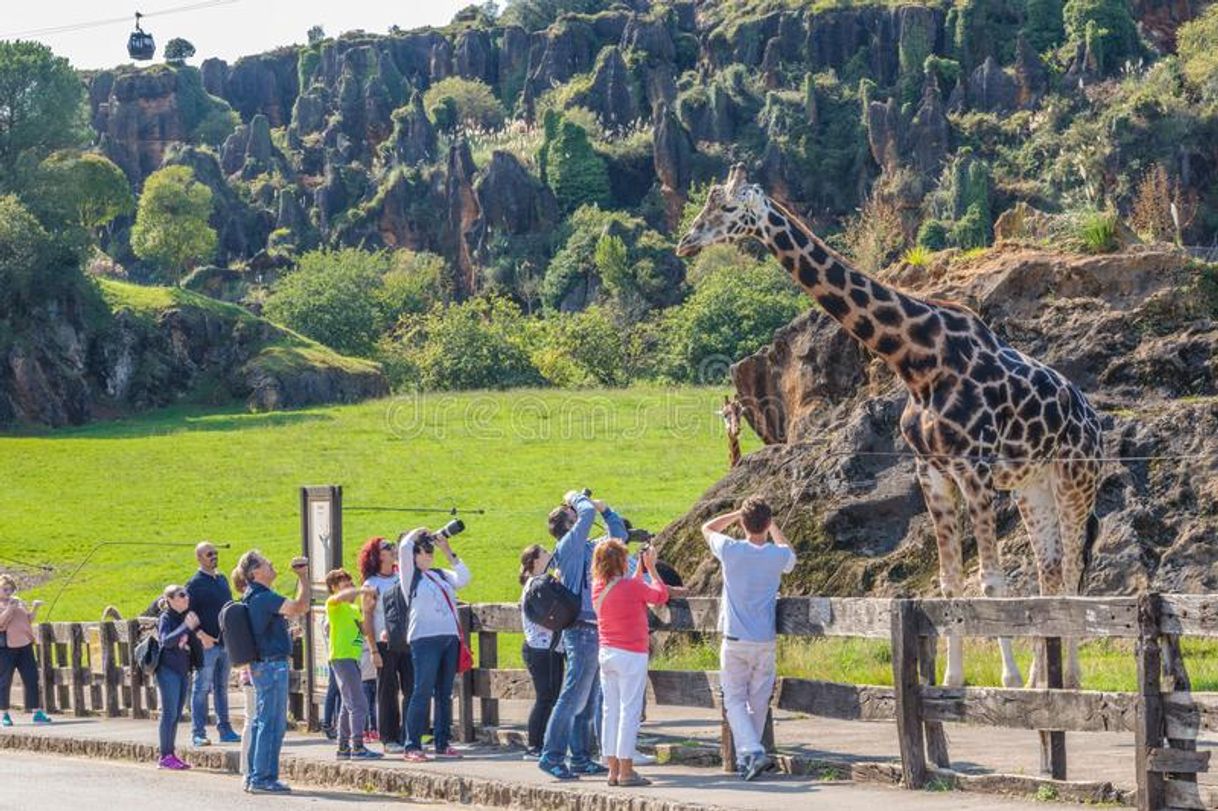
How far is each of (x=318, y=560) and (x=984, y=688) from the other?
9186mm

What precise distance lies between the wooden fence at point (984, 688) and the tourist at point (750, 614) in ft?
0.90

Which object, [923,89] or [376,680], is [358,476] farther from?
[923,89]

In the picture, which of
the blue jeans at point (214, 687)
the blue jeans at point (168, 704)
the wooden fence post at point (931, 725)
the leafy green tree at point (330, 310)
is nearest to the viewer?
the wooden fence post at point (931, 725)

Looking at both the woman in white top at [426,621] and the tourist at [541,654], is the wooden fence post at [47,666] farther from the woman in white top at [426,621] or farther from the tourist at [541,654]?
the tourist at [541,654]

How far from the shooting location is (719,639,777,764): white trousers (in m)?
15.4

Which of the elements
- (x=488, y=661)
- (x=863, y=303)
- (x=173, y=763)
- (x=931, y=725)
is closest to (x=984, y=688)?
(x=931, y=725)

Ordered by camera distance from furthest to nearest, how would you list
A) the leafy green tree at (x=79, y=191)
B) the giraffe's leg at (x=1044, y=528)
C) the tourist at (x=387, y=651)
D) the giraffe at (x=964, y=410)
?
the leafy green tree at (x=79, y=191) < the giraffe's leg at (x=1044, y=528) < the tourist at (x=387, y=651) < the giraffe at (x=964, y=410)

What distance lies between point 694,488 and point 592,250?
310ft

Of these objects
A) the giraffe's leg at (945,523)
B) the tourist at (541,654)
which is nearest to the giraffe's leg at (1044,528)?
the giraffe's leg at (945,523)

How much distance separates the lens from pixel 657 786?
51.3 ft

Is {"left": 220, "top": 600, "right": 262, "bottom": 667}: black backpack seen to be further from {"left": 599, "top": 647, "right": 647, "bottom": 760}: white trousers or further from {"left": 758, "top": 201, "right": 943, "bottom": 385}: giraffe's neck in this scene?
{"left": 758, "top": 201, "right": 943, "bottom": 385}: giraffe's neck

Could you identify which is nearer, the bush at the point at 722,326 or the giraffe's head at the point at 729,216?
the giraffe's head at the point at 729,216

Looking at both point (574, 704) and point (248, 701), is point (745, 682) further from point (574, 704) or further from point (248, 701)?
point (248, 701)

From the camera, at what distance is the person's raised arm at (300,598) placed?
1777 cm
